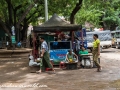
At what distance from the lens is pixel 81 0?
21906mm

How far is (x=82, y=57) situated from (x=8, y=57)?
20.8ft

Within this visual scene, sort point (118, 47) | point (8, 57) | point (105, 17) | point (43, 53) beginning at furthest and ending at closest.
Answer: point (105, 17)
point (118, 47)
point (8, 57)
point (43, 53)

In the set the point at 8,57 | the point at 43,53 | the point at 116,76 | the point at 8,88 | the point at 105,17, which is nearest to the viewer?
the point at 8,88

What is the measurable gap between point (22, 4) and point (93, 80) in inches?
721

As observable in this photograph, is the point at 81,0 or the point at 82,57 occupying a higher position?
the point at 81,0

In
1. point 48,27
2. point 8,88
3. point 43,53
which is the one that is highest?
point 48,27

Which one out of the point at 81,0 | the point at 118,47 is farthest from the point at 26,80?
the point at 118,47

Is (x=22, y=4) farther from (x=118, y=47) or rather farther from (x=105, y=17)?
(x=105, y=17)

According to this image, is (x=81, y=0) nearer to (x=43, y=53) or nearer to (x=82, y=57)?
(x=82, y=57)

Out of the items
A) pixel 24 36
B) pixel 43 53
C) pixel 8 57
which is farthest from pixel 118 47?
pixel 43 53

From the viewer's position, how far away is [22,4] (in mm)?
26688

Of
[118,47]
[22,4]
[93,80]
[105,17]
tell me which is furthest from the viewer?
[105,17]

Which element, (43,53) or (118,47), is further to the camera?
(118,47)

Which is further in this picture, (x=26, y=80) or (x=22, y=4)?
(x=22, y=4)
